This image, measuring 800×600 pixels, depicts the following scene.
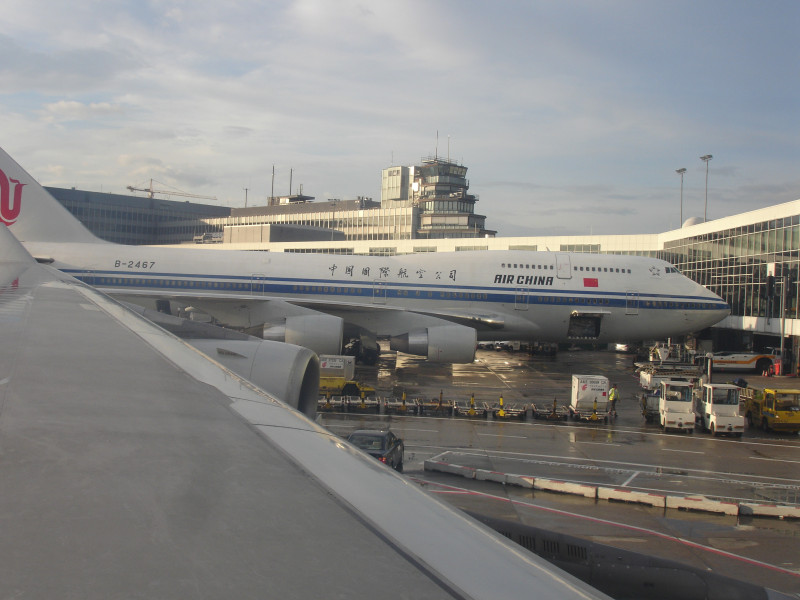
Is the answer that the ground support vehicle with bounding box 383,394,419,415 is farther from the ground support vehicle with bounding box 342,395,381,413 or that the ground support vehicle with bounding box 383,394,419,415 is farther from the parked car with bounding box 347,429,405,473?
the parked car with bounding box 347,429,405,473

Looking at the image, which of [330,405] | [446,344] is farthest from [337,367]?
[446,344]

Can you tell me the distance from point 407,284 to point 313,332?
5.62 meters

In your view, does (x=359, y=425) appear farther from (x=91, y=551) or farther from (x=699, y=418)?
(x=91, y=551)

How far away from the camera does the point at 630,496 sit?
1227 centimetres

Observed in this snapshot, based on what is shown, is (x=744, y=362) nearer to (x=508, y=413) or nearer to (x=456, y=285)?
(x=456, y=285)

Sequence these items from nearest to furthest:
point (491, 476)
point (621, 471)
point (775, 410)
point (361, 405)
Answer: point (491, 476) < point (621, 471) < point (775, 410) < point (361, 405)

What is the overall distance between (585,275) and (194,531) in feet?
91.4

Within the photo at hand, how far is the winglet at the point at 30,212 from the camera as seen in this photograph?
26.2m

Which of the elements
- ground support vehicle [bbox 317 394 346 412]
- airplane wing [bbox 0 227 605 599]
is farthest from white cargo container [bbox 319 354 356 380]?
airplane wing [bbox 0 227 605 599]

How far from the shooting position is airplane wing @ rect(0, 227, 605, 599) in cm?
149

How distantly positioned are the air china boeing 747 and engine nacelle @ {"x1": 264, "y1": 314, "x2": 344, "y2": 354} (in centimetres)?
187

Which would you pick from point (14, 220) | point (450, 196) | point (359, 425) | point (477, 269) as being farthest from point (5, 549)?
point (450, 196)

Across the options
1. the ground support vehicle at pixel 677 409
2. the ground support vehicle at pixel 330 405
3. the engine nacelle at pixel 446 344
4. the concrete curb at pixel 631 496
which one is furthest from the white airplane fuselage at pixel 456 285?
the concrete curb at pixel 631 496

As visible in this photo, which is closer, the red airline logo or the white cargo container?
the white cargo container
